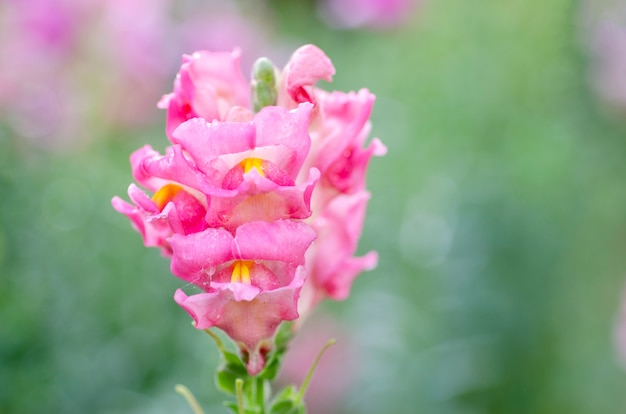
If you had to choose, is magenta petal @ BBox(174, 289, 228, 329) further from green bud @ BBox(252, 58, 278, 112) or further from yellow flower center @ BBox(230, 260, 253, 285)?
green bud @ BBox(252, 58, 278, 112)

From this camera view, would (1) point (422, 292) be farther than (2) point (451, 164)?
No

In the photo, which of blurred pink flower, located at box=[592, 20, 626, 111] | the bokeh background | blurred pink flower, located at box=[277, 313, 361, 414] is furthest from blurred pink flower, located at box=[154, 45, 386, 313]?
blurred pink flower, located at box=[592, 20, 626, 111]

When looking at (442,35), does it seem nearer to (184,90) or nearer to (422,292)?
(422,292)

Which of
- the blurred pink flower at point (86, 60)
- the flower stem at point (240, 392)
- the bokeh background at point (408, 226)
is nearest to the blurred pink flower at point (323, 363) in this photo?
the bokeh background at point (408, 226)

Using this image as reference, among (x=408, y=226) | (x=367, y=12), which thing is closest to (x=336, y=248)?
(x=408, y=226)

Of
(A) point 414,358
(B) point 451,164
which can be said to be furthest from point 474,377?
(B) point 451,164

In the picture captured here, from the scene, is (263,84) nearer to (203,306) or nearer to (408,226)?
(203,306)

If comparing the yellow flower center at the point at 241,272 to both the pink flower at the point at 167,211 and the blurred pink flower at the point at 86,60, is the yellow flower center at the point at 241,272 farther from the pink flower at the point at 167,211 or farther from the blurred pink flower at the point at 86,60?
the blurred pink flower at the point at 86,60
